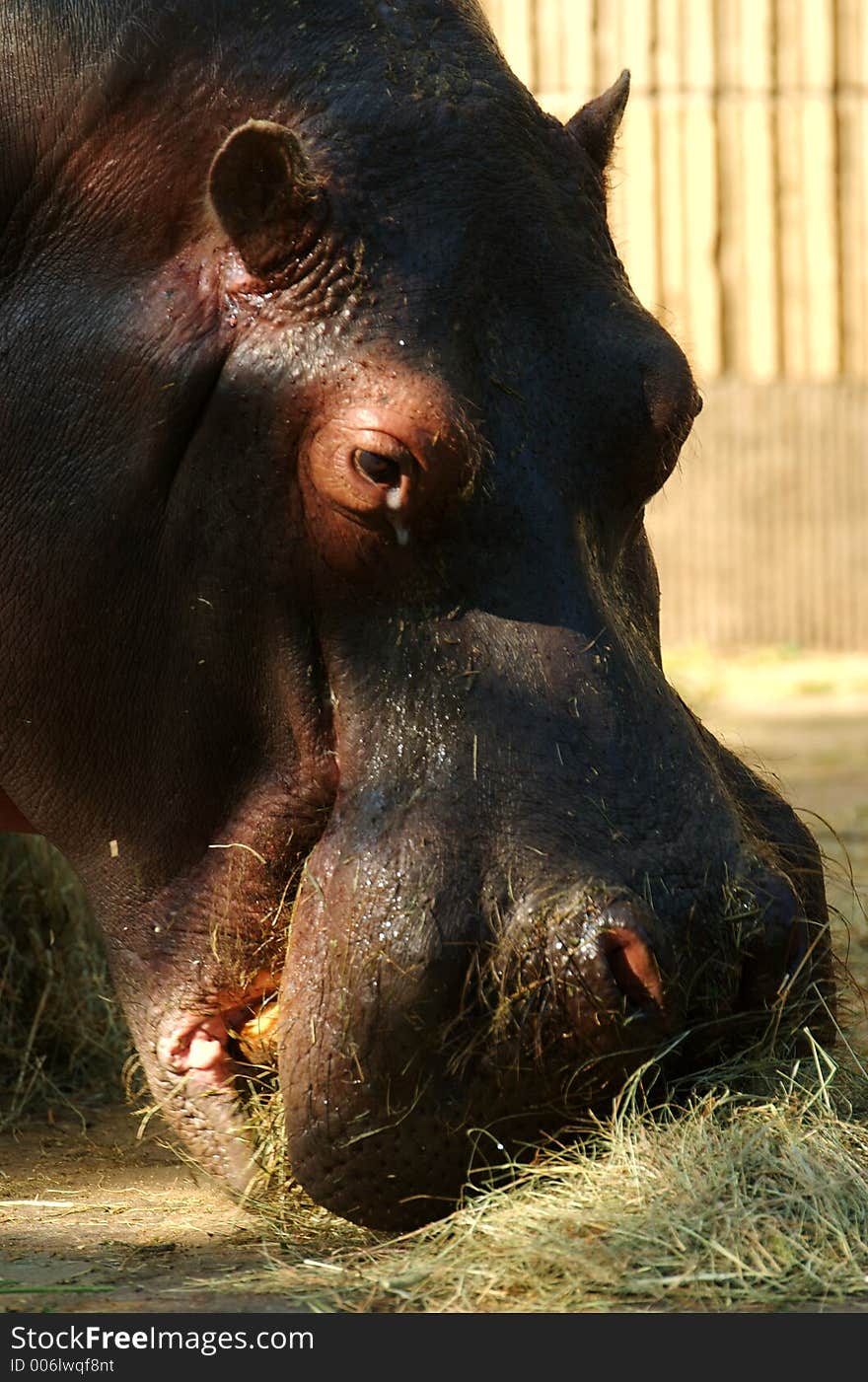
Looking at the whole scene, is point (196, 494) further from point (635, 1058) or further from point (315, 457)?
point (635, 1058)

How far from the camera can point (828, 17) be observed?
12.8 metres

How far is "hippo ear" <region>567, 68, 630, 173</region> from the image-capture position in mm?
3727

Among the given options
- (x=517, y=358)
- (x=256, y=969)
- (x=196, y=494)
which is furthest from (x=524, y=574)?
(x=256, y=969)

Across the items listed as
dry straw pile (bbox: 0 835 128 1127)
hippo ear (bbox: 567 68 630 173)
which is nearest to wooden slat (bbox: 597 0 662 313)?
dry straw pile (bbox: 0 835 128 1127)

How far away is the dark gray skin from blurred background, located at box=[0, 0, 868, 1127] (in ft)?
27.9

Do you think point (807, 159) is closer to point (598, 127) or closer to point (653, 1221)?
point (598, 127)

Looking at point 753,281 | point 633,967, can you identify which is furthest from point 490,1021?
point 753,281

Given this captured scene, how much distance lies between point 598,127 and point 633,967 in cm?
172

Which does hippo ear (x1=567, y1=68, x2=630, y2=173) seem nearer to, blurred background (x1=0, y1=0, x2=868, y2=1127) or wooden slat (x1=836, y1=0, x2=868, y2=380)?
blurred background (x1=0, y1=0, x2=868, y2=1127)

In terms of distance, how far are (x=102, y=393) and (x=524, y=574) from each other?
792 millimetres

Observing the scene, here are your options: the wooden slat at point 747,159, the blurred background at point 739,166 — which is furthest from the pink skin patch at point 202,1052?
A: the wooden slat at point 747,159

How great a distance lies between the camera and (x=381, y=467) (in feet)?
9.95

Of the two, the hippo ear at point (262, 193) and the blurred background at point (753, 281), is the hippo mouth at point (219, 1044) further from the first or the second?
the blurred background at point (753, 281)

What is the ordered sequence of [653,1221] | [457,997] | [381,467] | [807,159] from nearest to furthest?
1. [653,1221]
2. [457,997]
3. [381,467]
4. [807,159]
